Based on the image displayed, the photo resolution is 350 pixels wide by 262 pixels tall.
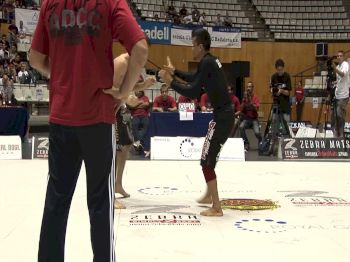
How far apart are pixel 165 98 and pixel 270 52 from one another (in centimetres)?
1154

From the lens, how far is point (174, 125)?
36.5 feet

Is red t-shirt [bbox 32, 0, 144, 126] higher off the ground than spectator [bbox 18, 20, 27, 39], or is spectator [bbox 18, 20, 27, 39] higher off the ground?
spectator [bbox 18, 20, 27, 39]

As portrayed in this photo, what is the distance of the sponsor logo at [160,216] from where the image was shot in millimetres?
4746

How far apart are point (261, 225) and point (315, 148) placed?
6124 mm

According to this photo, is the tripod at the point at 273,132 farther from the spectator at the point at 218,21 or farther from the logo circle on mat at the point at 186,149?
the spectator at the point at 218,21

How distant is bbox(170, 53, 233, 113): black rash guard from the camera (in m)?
4.95

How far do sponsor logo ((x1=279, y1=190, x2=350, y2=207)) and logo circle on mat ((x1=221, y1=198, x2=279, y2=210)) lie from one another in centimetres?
31

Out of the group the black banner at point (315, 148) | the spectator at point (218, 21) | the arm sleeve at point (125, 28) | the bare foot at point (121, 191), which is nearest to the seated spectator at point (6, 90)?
the black banner at point (315, 148)

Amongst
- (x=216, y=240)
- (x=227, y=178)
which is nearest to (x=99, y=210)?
(x=216, y=240)

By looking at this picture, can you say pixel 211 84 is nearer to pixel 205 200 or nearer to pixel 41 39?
pixel 205 200

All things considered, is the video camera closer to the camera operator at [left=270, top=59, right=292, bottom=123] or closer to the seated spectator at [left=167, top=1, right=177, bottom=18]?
the camera operator at [left=270, top=59, right=292, bottom=123]

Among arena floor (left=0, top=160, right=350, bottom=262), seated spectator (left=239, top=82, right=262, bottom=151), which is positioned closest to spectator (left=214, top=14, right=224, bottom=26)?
seated spectator (left=239, top=82, right=262, bottom=151)

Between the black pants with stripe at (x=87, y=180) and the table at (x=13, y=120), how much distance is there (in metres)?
9.97

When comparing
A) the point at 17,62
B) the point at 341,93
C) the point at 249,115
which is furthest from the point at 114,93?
the point at 17,62
